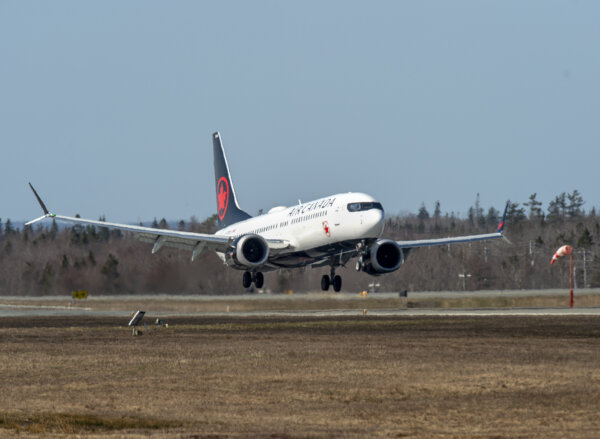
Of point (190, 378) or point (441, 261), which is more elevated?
point (441, 261)

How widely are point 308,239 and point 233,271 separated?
2596cm

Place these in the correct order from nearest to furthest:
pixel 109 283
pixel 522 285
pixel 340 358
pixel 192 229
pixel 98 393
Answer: pixel 98 393 → pixel 340 358 → pixel 109 283 → pixel 522 285 → pixel 192 229

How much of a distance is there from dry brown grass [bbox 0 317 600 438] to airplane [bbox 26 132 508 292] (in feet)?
49.4

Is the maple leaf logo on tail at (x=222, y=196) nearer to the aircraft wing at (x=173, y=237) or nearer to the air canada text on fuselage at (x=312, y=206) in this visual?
the aircraft wing at (x=173, y=237)

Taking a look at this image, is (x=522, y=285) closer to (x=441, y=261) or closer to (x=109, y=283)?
(x=441, y=261)

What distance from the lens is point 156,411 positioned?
22.3m

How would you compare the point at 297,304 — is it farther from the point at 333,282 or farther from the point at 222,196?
the point at 222,196

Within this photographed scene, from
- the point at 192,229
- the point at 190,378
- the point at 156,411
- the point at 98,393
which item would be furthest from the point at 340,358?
the point at 192,229

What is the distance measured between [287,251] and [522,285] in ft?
204

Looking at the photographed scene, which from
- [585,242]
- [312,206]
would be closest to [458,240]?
[312,206]

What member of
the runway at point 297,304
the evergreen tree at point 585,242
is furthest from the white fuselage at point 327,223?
the evergreen tree at point 585,242

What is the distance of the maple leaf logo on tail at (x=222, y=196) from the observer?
8650 cm

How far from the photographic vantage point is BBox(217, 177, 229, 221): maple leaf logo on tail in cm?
8650

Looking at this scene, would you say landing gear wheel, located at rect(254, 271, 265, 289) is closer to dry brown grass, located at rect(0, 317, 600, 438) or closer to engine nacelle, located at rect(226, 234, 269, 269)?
engine nacelle, located at rect(226, 234, 269, 269)
